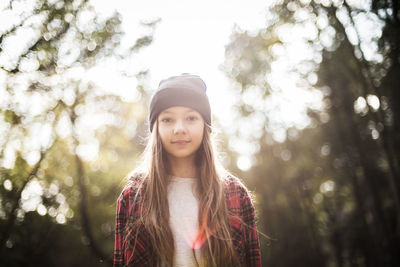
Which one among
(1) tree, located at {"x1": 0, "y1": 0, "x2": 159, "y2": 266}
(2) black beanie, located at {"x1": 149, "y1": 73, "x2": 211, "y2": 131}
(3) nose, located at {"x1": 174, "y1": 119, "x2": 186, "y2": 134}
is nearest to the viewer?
(3) nose, located at {"x1": 174, "y1": 119, "x2": 186, "y2": 134}

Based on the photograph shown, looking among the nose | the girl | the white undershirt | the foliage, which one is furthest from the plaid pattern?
the foliage

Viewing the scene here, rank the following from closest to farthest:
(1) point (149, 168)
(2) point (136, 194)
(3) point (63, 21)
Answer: (2) point (136, 194) < (1) point (149, 168) < (3) point (63, 21)

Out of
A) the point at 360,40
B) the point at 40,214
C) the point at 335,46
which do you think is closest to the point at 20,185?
the point at 40,214

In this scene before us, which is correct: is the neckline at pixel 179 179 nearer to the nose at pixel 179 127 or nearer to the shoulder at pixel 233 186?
the shoulder at pixel 233 186

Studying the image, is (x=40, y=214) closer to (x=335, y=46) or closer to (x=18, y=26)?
(x=18, y=26)

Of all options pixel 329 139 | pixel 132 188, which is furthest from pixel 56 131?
pixel 329 139

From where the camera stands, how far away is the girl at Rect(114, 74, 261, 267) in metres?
2.30

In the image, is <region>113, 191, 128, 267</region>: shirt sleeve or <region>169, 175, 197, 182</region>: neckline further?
<region>169, 175, 197, 182</region>: neckline

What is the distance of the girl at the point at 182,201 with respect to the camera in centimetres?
230

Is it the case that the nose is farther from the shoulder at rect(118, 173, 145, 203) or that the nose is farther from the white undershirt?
the shoulder at rect(118, 173, 145, 203)

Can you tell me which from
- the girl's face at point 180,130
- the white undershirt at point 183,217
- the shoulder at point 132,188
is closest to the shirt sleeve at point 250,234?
the white undershirt at point 183,217

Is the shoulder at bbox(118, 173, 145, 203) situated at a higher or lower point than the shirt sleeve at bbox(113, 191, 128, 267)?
higher

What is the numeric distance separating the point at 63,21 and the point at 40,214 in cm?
863

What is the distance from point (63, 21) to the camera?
6.81m
